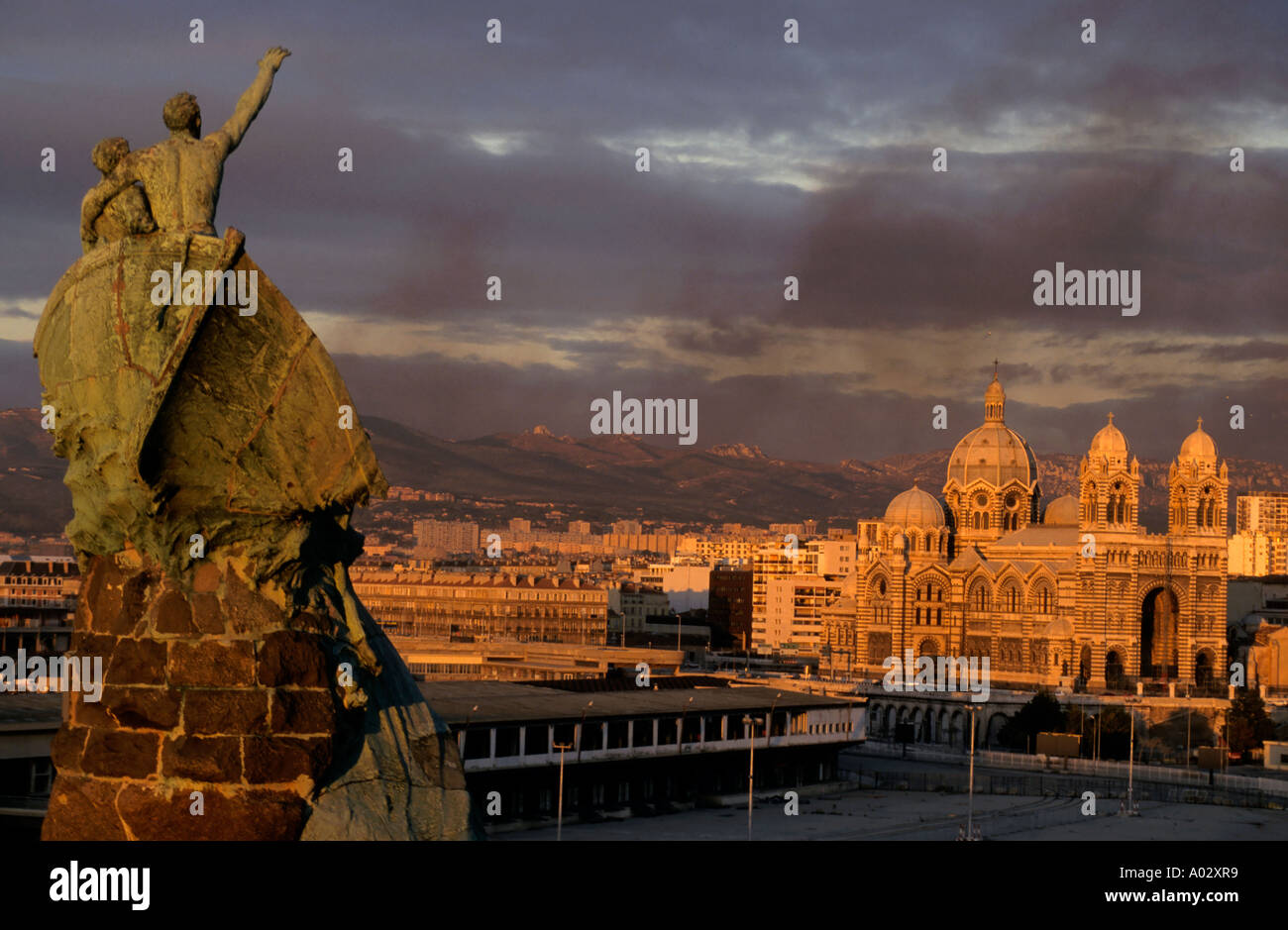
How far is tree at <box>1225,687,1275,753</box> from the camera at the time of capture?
104438 millimetres

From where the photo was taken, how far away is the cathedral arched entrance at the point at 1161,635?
126 metres

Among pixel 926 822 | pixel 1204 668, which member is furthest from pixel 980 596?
pixel 926 822

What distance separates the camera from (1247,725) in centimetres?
10525

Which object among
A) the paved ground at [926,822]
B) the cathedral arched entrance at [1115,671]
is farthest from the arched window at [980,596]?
the paved ground at [926,822]

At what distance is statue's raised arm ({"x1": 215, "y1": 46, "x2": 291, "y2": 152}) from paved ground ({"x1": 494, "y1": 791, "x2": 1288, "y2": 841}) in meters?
51.0

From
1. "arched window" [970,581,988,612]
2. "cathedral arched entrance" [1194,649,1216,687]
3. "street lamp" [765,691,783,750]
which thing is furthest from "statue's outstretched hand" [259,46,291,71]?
"arched window" [970,581,988,612]

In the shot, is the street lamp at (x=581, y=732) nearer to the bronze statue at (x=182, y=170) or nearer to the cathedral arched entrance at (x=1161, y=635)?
the bronze statue at (x=182, y=170)

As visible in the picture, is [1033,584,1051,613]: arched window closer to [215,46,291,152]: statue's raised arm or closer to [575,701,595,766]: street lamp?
[575,701,595,766]: street lamp

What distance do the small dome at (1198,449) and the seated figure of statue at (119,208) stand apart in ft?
404

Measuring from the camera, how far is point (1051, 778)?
90.4m

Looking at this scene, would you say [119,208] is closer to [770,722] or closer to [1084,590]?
[770,722]

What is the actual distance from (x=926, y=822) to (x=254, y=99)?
64810 mm
